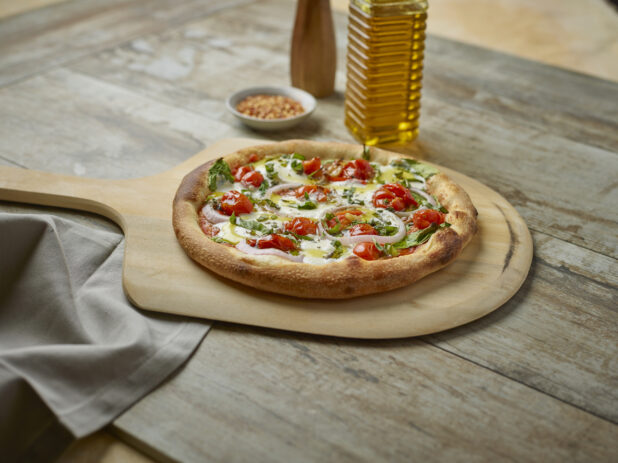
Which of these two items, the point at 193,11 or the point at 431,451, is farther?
the point at 193,11

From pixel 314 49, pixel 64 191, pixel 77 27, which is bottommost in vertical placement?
pixel 64 191

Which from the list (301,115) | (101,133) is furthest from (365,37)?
(101,133)

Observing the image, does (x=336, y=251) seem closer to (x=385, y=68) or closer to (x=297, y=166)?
(x=297, y=166)

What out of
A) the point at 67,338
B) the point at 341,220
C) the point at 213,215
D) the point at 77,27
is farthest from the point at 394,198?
the point at 77,27

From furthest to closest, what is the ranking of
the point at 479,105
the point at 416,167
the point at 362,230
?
the point at 479,105 < the point at 416,167 < the point at 362,230

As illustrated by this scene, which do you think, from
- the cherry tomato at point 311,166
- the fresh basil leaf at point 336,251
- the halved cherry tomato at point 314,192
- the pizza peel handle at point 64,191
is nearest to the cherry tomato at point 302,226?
the fresh basil leaf at point 336,251

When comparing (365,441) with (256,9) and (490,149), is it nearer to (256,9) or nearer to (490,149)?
(490,149)

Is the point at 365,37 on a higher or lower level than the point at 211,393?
higher

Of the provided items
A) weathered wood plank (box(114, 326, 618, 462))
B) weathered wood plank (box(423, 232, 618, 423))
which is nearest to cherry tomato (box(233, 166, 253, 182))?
weathered wood plank (box(114, 326, 618, 462))
